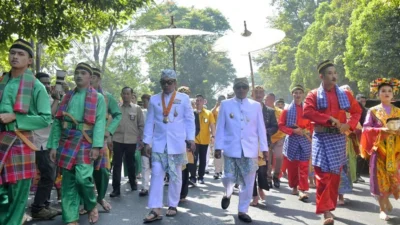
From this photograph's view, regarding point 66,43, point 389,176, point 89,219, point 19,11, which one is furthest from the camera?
point 66,43

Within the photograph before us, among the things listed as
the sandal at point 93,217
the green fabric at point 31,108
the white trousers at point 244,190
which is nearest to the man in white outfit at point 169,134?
the white trousers at point 244,190

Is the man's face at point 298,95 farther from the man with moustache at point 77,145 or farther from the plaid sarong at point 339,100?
the man with moustache at point 77,145

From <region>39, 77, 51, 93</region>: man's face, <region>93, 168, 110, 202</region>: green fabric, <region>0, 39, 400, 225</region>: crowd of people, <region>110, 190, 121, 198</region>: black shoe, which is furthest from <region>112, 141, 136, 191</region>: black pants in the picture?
<region>39, 77, 51, 93</region>: man's face

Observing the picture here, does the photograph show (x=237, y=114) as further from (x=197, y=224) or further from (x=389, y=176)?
(x=389, y=176)

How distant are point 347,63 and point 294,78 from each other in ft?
61.3

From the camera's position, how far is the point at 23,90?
221 inches

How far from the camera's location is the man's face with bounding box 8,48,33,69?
568cm

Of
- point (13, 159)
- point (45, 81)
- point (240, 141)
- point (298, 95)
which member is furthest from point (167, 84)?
point (298, 95)

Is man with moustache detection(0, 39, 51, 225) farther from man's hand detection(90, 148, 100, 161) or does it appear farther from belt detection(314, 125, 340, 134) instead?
belt detection(314, 125, 340, 134)

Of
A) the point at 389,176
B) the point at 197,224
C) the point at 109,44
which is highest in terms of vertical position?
the point at 109,44

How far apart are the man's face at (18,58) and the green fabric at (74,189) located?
1.46 meters

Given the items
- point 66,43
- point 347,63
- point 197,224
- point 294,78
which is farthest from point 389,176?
point 294,78

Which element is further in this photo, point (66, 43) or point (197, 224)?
point (66, 43)

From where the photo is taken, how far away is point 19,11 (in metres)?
11.1
